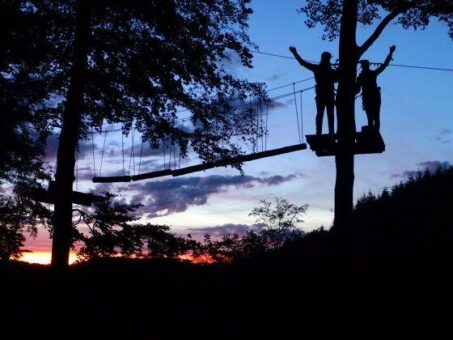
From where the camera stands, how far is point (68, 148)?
12.2 metres

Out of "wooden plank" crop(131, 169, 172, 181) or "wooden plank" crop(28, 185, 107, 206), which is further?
"wooden plank" crop(131, 169, 172, 181)

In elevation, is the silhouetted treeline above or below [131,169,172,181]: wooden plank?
below

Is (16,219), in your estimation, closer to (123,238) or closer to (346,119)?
(123,238)

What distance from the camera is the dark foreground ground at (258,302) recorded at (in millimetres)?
7101

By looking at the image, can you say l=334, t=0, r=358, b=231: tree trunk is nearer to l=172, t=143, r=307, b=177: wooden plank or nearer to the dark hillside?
the dark hillside

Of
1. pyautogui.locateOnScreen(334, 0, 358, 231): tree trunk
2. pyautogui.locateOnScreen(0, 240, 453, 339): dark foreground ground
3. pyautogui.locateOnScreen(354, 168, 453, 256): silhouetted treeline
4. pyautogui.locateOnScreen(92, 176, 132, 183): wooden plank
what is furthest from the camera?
pyautogui.locateOnScreen(92, 176, 132, 183): wooden plank

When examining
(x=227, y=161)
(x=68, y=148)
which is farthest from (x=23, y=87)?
(x=227, y=161)

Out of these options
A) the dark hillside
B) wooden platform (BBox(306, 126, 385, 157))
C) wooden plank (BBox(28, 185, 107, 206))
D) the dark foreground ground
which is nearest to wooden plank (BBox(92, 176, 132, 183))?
wooden plank (BBox(28, 185, 107, 206))

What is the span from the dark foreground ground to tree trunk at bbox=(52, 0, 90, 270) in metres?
0.84

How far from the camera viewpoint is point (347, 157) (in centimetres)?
1016

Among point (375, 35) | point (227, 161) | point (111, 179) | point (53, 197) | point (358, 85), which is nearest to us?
point (358, 85)

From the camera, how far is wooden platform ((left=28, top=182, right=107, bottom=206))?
11.9 meters

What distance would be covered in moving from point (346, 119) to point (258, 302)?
4.24 metres

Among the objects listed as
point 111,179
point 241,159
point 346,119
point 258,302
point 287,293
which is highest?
point 346,119
